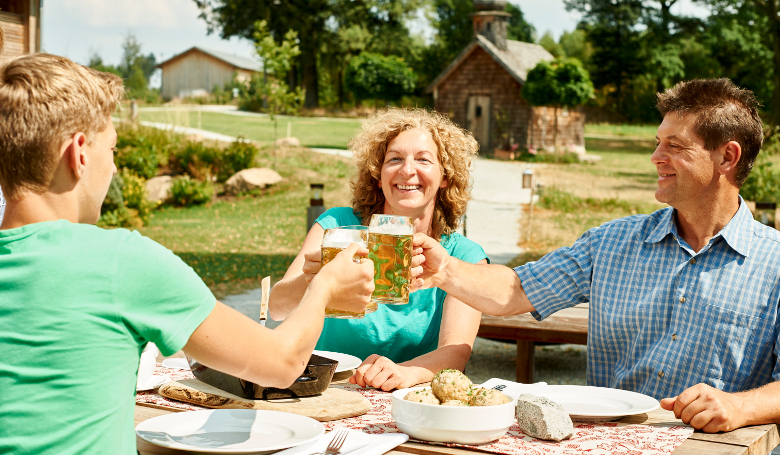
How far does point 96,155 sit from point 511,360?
5593 mm

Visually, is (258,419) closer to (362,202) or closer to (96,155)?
(96,155)

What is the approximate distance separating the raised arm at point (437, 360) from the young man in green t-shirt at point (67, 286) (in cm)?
93

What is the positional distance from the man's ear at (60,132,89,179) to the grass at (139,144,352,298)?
6823mm

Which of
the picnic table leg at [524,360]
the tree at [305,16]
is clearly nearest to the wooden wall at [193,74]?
the tree at [305,16]

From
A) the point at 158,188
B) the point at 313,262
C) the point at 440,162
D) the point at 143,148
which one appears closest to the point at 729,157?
the point at 440,162

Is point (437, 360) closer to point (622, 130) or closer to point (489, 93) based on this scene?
point (489, 93)

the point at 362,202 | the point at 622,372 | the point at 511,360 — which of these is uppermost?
the point at 362,202

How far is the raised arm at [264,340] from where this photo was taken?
1348mm

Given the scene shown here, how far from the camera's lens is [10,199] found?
1.29 meters

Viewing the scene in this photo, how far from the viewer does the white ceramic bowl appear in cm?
161

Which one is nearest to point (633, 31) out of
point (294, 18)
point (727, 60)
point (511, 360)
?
point (727, 60)

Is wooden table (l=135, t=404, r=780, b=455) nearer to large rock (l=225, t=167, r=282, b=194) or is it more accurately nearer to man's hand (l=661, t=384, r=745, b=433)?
man's hand (l=661, t=384, r=745, b=433)

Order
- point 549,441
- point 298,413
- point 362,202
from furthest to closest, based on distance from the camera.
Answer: point 362,202, point 298,413, point 549,441

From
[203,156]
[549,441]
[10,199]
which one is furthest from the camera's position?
[203,156]
